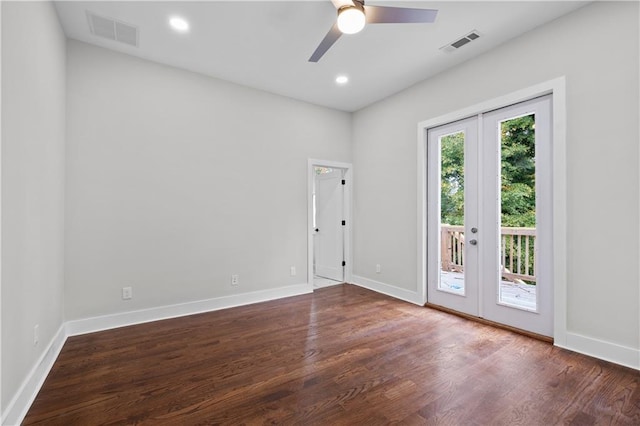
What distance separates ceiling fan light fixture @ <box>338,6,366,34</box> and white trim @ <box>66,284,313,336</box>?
3.40 m

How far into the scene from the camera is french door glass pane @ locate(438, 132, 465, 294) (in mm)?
3678

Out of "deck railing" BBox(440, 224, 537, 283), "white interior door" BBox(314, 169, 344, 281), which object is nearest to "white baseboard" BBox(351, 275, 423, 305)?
"white interior door" BBox(314, 169, 344, 281)

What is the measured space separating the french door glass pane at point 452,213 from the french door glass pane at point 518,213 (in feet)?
1.62

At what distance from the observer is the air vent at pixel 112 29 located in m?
2.75

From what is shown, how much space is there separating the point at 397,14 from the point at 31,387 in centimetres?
370

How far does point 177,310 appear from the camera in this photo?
3.60 m

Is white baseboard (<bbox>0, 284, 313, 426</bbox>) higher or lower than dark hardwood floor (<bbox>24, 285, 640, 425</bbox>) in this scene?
higher

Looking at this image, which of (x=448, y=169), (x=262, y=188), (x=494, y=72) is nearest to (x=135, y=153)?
(x=262, y=188)

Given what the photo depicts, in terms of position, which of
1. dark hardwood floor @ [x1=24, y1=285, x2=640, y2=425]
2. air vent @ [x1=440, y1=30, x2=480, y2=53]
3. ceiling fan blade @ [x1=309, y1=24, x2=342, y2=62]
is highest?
air vent @ [x1=440, y1=30, x2=480, y2=53]

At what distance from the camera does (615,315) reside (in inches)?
96.5

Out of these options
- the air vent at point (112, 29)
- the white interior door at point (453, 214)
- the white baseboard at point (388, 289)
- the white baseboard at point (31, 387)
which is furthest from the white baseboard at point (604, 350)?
the air vent at point (112, 29)

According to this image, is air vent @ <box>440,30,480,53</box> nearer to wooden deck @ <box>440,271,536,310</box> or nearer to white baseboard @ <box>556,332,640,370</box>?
wooden deck @ <box>440,271,536,310</box>

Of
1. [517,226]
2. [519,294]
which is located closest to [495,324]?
[519,294]

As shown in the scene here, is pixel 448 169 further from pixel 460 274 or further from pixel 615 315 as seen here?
pixel 615 315
